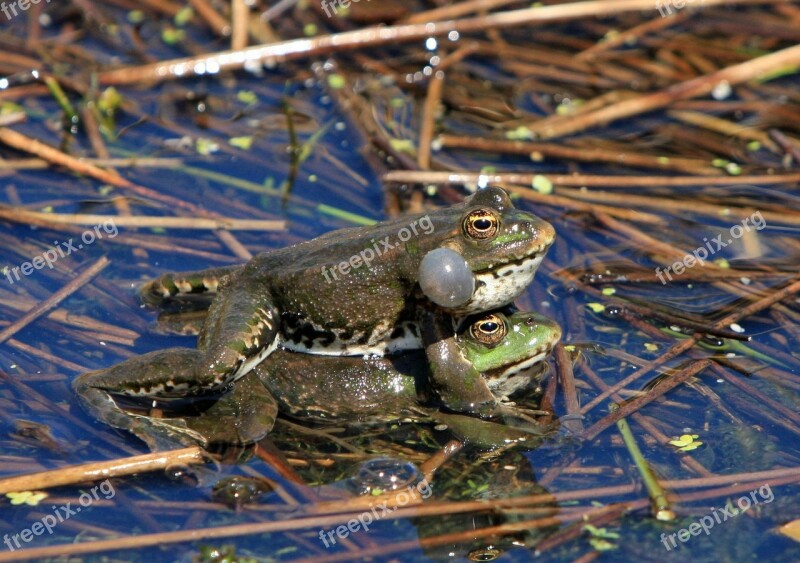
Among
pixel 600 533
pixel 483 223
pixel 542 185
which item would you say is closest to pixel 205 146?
pixel 542 185

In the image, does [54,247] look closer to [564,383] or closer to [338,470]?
[338,470]

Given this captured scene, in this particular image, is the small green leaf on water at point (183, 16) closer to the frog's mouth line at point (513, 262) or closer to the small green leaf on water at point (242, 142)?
the small green leaf on water at point (242, 142)

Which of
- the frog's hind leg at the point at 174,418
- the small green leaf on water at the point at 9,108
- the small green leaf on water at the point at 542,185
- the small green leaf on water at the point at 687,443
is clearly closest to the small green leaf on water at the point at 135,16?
the small green leaf on water at the point at 9,108

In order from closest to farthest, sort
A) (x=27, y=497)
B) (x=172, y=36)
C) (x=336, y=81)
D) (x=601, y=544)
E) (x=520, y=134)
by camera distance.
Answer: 1. (x=601, y=544)
2. (x=27, y=497)
3. (x=520, y=134)
4. (x=336, y=81)
5. (x=172, y=36)

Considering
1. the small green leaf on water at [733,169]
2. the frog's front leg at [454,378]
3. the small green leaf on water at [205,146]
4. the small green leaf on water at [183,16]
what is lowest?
the small green leaf on water at [733,169]

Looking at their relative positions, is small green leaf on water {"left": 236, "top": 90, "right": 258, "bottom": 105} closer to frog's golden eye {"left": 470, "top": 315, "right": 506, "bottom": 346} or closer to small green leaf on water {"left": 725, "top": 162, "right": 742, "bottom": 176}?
Result: frog's golden eye {"left": 470, "top": 315, "right": 506, "bottom": 346}

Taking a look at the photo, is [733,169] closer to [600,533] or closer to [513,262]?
[513,262]
